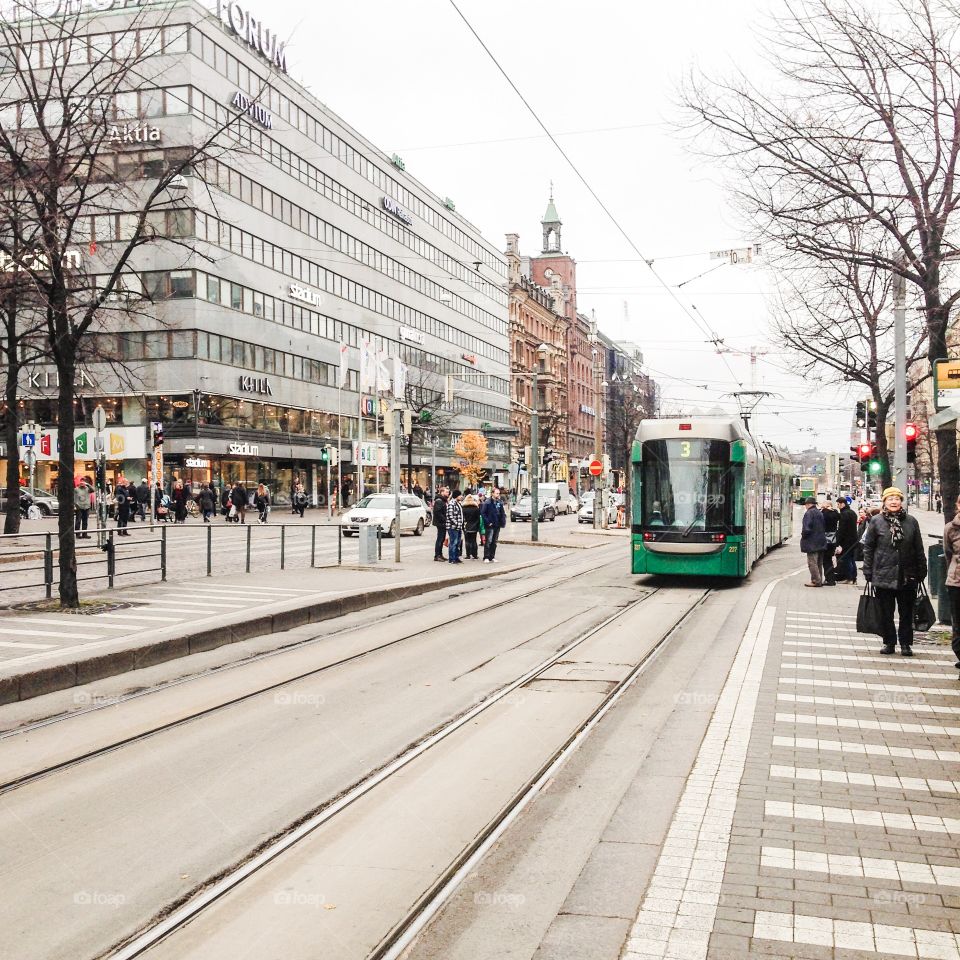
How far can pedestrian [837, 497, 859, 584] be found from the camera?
20.5m

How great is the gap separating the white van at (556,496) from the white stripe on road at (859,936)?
170 ft

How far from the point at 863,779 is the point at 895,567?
551 cm

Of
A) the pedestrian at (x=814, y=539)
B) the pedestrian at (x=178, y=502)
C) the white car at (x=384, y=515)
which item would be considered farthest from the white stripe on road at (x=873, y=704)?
the pedestrian at (x=178, y=502)

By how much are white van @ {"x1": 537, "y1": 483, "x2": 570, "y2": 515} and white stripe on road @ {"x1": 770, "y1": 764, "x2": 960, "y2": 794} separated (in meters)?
49.4

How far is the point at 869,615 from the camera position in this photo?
1166 centimetres

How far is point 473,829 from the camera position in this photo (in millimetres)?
5594

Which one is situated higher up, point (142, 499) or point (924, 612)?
point (142, 499)

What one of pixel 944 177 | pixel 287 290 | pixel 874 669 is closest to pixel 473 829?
pixel 874 669

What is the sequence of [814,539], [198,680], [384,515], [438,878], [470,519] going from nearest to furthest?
[438,878], [198,680], [814,539], [470,519], [384,515]

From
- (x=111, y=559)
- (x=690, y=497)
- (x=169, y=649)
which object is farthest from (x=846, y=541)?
(x=169, y=649)

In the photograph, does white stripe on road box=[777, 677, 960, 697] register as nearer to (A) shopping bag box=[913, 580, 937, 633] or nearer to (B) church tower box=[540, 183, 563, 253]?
(A) shopping bag box=[913, 580, 937, 633]

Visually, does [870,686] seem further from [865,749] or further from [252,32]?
[252,32]

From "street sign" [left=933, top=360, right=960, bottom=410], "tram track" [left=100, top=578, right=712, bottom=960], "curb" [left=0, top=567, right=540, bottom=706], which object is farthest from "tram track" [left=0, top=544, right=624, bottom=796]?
"street sign" [left=933, top=360, right=960, bottom=410]

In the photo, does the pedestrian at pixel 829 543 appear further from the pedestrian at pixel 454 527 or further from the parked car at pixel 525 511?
the parked car at pixel 525 511
